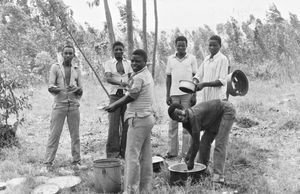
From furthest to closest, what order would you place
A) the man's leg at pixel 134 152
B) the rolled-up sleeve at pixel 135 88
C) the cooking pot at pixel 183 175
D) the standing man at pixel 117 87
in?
the standing man at pixel 117 87 → the cooking pot at pixel 183 175 → the man's leg at pixel 134 152 → the rolled-up sleeve at pixel 135 88

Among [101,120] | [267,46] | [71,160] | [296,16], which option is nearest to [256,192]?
[71,160]


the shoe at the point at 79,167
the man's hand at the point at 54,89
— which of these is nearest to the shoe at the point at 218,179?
the shoe at the point at 79,167

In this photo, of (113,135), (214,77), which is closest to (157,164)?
(113,135)

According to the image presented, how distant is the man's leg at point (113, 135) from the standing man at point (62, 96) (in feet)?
1.64

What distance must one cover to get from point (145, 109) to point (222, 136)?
3.45 feet

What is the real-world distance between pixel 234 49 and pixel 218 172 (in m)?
10.4

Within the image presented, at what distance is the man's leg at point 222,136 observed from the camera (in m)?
4.12

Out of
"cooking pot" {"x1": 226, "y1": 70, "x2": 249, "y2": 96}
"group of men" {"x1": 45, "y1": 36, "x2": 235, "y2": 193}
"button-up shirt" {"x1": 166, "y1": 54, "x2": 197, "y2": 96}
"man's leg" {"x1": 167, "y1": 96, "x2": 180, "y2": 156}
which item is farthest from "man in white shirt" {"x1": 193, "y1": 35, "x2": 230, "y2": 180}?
"man's leg" {"x1": 167, "y1": 96, "x2": 180, "y2": 156}

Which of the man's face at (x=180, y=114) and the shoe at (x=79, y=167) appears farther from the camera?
the shoe at (x=79, y=167)

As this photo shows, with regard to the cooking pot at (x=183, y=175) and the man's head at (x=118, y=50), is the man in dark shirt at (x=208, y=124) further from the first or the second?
the man's head at (x=118, y=50)

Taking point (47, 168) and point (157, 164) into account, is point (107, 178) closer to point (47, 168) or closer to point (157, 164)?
point (157, 164)

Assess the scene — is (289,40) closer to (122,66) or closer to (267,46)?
(267,46)

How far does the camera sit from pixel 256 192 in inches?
152

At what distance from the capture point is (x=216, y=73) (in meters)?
4.40
